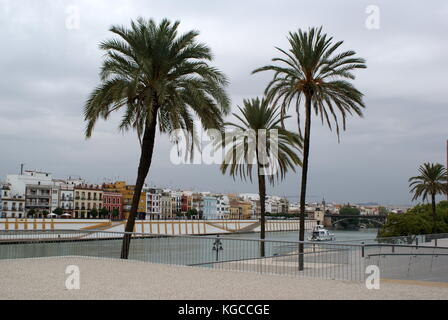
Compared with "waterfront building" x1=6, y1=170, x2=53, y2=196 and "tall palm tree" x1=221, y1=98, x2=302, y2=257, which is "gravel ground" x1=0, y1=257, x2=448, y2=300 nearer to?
"tall palm tree" x1=221, y1=98, x2=302, y2=257

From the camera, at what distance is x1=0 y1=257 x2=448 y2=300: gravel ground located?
1030cm

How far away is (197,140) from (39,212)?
108 m

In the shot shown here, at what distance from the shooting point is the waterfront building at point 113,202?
14050 centimetres

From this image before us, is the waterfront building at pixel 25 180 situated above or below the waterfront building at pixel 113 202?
above

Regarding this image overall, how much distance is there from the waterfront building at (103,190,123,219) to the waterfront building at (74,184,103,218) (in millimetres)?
2318

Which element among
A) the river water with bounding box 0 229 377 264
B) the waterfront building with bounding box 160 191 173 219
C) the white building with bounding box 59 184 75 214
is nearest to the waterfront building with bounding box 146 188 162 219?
the waterfront building with bounding box 160 191 173 219

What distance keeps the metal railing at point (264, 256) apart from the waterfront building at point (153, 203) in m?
146

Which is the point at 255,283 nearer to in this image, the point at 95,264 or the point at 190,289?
the point at 190,289

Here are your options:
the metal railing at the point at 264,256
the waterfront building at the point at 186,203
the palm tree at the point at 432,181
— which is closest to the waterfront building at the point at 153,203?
the waterfront building at the point at 186,203

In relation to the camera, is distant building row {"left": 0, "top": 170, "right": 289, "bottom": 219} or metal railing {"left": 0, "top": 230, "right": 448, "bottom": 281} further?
distant building row {"left": 0, "top": 170, "right": 289, "bottom": 219}

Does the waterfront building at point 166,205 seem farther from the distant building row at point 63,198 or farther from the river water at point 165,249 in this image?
the river water at point 165,249

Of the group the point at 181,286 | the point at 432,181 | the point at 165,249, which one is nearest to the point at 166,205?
the point at 432,181
